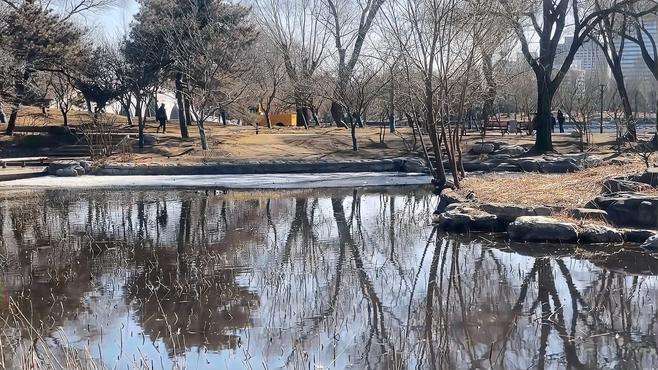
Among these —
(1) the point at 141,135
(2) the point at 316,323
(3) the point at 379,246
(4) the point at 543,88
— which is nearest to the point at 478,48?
(3) the point at 379,246

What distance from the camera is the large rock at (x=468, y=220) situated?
1332 centimetres

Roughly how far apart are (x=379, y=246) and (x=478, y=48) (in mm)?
7157

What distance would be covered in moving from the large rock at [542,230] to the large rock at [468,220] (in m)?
0.82

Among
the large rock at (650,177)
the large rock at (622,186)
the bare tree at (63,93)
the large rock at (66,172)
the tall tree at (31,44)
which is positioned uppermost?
the tall tree at (31,44)

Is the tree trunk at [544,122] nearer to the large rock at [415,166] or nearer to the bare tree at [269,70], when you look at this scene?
the large rock at [415,166]

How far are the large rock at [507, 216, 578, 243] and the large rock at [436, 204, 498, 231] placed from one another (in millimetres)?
823

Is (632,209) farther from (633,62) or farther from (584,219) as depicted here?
(633,62)

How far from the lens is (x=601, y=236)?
1178cm

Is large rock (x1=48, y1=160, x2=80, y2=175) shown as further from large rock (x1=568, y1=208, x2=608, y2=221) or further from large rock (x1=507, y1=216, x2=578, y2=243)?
large rock (x1=568, y1=208, x2=608, y2=221)

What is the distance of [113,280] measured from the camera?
9883 mm

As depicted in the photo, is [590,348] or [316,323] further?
[316,323]

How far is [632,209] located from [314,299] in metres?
6.62

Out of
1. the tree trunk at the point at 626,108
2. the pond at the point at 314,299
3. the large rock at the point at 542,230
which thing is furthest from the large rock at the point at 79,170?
the large rock at the point at 542,230

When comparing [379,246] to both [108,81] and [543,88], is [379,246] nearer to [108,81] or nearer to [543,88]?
[543,88]
